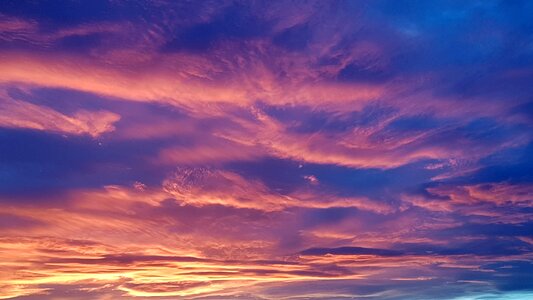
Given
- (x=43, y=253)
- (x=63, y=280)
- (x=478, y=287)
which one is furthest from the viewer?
(x=478, y=287)

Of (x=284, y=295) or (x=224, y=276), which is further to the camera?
(x=284, y=295)

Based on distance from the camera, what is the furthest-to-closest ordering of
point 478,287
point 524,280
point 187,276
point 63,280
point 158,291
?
1. point 478,287
2. point 524,280
3. point 158,291
4. point 187,276
5. point 63,280

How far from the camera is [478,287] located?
92.2 ft

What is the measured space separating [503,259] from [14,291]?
22855 millimetres

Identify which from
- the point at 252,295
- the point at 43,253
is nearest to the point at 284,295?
the point at 252,295

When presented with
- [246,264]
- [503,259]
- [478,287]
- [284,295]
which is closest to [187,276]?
[246,264]

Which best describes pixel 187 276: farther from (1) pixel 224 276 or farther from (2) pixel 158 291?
(2) pixel 158 291

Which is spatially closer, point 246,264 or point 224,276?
point 246,264

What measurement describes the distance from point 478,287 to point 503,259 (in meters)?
7.03

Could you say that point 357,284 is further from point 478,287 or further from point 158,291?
point 158,291

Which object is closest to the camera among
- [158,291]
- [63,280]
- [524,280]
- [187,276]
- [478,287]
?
[63,280]

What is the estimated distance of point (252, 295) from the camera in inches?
1067

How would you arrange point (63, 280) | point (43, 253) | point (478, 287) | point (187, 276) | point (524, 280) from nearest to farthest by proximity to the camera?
point (43, 253) < point (63, 280) < point (187, 276) < point (524, 280) < point (478, 287)

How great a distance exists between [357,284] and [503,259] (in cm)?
778
